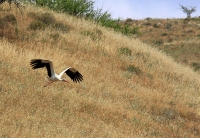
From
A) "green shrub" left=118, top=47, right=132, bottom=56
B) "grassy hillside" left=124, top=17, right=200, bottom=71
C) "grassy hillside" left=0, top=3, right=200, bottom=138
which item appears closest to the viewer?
"grassy hillside" left=0, top=3, right=200, bottom=138

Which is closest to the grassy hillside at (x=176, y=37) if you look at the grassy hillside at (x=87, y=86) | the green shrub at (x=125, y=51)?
the green shrub at (x=125, y=51)

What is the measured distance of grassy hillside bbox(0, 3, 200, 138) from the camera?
30.9ft

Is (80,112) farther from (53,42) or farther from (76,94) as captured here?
(53,42)

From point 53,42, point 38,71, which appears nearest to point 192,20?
point 53,42

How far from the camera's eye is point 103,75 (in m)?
15.6

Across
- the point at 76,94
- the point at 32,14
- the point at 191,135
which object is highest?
the point at 32,14

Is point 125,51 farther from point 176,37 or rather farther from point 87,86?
point 176,37

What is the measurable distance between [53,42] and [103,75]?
11.7 ft

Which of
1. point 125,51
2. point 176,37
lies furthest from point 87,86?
point 176,37

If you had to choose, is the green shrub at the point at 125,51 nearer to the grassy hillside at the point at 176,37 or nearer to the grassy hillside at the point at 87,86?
the grassy hillside at the point at 87,86

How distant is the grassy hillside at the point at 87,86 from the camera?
9.41 m

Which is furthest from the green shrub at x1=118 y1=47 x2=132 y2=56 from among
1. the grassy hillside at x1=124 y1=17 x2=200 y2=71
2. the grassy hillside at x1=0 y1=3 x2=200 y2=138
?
the grassy hillside at x1=124 y1=17 x2=200 y2=71

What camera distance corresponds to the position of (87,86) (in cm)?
1341

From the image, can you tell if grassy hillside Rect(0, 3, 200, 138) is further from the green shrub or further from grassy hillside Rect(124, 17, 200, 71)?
grassy hillside Rect(124, 17, 200, 71)
